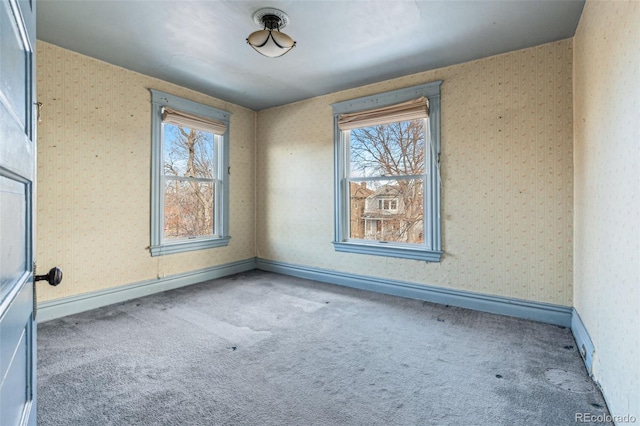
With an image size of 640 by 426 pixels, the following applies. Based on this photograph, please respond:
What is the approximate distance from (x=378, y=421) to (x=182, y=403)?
3.43 feet

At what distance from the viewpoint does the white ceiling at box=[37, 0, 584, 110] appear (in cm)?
241

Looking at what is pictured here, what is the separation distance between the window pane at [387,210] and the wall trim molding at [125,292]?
190 centimetres

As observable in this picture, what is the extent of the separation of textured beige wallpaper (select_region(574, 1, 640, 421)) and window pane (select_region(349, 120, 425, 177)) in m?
1.48

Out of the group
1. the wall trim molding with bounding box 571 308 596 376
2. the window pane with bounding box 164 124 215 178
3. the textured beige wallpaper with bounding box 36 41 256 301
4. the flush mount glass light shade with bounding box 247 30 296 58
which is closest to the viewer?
the wall trim molding with bounding box 571 308 596 376

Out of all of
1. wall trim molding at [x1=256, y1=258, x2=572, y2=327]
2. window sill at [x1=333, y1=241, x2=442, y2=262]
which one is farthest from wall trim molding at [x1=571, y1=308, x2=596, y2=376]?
window sill at [x1=333, y1=241, x2=442, y2=262]

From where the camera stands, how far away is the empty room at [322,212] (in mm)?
1646

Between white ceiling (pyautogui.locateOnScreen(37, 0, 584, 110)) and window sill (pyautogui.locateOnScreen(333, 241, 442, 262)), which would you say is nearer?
white ceiling (pyautogui.locateOnScreen(37, 0, 584, 110))

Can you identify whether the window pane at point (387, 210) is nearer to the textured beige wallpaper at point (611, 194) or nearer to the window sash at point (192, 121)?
the textured beige wallpaper at point (611, 194)

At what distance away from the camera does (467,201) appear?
3346mm

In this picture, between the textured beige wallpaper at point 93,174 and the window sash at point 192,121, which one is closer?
the textured beige wallpaper at point 93,174

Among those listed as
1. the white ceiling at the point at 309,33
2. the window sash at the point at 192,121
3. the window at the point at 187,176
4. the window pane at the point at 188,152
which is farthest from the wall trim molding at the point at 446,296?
the white ceiling at the point at 309,33

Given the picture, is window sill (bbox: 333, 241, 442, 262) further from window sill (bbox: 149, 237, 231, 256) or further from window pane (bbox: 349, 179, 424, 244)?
window sill (bbox: 149, 237, 231, 256)

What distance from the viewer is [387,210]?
3.93 metres

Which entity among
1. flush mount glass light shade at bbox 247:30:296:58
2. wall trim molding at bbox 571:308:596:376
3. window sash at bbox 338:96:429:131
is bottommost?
wall trim molding at bbox 571:308:596:376
